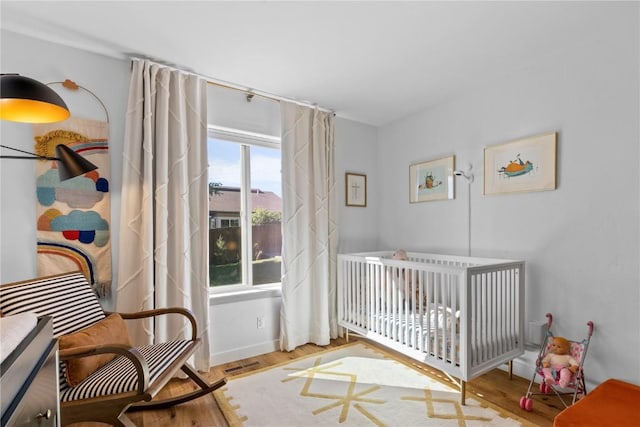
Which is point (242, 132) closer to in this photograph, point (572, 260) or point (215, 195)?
point (215, 195)

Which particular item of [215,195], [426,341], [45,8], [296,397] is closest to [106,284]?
[215,195]

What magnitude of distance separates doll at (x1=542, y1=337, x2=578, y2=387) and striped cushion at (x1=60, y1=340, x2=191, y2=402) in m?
2.20

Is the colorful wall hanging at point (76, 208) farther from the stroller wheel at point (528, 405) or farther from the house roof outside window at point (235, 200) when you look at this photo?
the stroller wheel at point (528, 405)

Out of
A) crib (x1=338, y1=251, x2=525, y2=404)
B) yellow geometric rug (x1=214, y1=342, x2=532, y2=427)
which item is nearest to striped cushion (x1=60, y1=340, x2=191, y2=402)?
yellow geometric rug (x1=214, y1=342, x2=532, y2=427)

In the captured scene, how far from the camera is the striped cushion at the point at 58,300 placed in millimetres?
1574

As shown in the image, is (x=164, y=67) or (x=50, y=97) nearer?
(x=50, y=97)

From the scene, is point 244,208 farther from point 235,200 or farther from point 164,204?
point 164,204

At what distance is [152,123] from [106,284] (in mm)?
1162

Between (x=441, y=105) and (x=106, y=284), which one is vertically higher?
(x=441, y=105)

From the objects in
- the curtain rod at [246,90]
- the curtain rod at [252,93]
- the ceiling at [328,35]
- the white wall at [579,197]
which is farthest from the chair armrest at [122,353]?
the white wall at [579,197]

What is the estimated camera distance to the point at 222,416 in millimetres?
1857

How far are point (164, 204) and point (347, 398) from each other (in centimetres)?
181

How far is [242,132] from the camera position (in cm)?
281

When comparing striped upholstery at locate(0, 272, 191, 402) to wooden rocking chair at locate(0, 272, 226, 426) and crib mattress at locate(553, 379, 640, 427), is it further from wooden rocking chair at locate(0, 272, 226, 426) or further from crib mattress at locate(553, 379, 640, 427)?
crib mattress at locate(553, 379, 640, 427)
